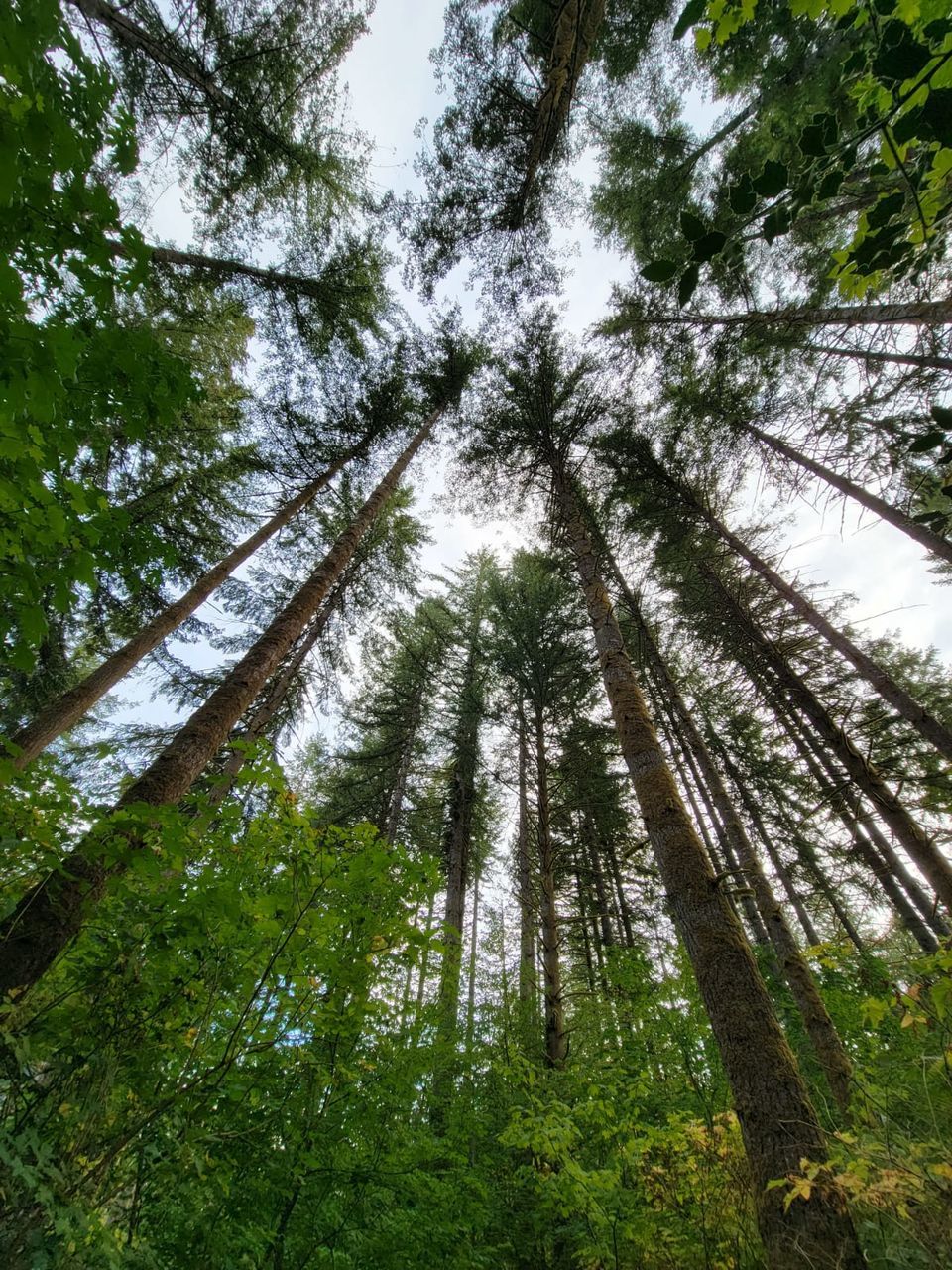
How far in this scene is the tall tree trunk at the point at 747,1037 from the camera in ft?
6.62

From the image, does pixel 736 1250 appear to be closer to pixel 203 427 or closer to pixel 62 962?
pixel 62 962

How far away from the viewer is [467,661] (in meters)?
15.1

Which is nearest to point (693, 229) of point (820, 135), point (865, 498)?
point (820, 135)

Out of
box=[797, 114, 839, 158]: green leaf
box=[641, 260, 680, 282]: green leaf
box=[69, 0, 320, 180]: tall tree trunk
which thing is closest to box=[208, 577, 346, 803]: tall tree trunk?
box=[69, 0, 320, 180]: tall tree trunk

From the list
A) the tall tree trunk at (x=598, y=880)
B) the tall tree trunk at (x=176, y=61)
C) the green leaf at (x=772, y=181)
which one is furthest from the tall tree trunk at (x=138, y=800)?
the tall tree trunk at (x=598, y=880)

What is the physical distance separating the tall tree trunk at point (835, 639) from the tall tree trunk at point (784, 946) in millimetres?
1819

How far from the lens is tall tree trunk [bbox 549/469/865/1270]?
2.02 metres

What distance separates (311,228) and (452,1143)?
12584 millimetres

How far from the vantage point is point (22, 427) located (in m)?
1.65

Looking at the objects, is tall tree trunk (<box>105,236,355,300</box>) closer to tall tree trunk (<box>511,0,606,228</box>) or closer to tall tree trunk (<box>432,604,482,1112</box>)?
tall tree trunk (<box>511,0,606,228</box>)

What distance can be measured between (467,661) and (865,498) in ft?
34.2

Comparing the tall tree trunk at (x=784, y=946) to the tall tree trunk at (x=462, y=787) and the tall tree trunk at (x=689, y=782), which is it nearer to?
the tall tree trunk at (x=689, y=782)

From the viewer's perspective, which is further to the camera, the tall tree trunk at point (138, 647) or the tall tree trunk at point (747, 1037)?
the tall tree trunk at point (138, 647)

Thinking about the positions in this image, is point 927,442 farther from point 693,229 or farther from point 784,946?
point 784,946
